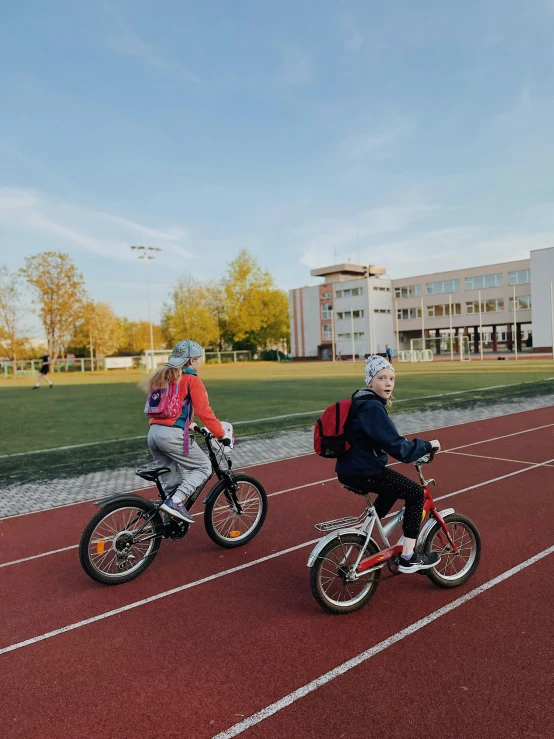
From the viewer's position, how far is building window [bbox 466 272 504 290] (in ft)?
239

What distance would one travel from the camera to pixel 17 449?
39.2ft

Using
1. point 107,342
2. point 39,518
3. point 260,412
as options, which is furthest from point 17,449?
point 107,342

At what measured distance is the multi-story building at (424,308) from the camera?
68.9 m

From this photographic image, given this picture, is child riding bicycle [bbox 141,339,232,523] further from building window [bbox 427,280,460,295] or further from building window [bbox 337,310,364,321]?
building window [bbox 337,310,364,321]

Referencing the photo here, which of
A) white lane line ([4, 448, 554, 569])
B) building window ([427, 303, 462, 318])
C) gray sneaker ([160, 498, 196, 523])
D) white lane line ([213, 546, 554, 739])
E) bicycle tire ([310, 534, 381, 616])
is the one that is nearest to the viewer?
white lane line ([213, 546, 554, 739])

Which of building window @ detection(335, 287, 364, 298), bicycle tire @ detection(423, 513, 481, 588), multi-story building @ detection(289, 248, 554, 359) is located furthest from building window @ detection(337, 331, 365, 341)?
bicycle tire @ detection(423, 513, 481, 588)

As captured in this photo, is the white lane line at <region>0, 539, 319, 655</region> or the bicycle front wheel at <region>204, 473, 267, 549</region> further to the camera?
the bicycle front wheel at <region>204, 473, 267, 549</region>

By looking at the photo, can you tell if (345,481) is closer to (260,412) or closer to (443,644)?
(443,644)

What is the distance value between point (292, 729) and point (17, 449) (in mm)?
10647

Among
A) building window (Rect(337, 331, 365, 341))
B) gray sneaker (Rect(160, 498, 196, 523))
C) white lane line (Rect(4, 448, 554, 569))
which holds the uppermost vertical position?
building window (Rect(337, 331, 365, 341))

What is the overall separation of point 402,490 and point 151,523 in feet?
7.06

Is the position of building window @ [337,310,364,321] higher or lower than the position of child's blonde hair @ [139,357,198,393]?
higher

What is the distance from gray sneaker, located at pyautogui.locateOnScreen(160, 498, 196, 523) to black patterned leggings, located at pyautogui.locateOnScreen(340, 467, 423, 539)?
1560 mm

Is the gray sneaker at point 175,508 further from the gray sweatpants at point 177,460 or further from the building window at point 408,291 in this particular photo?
the building window at point 408,291
